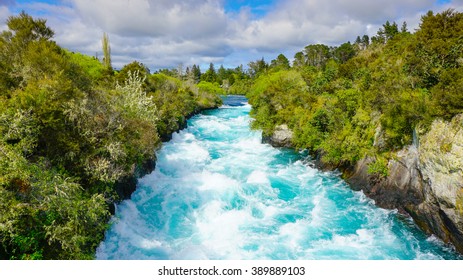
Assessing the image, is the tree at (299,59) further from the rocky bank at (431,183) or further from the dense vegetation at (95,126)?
the rocky bank at (431,183)

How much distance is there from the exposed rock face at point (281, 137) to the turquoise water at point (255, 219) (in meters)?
5.10

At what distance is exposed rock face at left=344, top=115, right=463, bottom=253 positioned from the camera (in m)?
13.7

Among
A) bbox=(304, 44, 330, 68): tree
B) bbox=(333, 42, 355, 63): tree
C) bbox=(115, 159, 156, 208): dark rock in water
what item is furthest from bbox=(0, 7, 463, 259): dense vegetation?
bbox=(304, 44, 330, 68): tree

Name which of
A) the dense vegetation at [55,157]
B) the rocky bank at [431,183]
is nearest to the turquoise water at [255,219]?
the rocky bank at [431,183]

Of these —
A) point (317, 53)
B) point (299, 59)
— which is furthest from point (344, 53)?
point (299, 59)

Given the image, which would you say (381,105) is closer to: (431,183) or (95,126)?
(431,183)

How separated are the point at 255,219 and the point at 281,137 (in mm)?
17530

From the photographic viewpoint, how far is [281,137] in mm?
34812

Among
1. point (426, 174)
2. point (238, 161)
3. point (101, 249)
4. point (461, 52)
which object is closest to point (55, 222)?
point (101, 249)

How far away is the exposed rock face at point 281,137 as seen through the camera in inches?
1353

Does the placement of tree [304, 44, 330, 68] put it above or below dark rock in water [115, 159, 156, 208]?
above

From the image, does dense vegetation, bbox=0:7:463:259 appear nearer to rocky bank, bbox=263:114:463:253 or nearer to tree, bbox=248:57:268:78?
rocky bank, bbox=263:114:463:253

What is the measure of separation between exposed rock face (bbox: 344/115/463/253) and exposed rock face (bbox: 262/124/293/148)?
1473cm

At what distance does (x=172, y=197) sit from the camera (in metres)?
21.8
